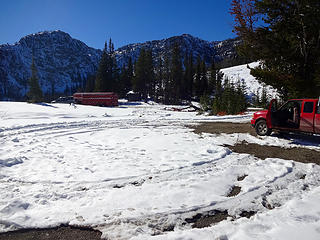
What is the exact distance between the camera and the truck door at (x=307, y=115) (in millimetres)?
7079

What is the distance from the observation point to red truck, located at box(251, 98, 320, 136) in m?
7.04

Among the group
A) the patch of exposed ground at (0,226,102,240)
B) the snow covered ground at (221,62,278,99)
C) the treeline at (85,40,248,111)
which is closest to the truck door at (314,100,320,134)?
the patch of exposed ground at (0,226,102,240)

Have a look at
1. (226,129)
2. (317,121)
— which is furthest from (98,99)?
(317,121)

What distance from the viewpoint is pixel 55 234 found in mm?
2508

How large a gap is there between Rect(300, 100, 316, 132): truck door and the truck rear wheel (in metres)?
1.43

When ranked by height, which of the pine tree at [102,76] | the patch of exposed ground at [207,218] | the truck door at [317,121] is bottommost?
the patch of exposed ground at [207,218]

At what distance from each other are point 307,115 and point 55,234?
28.6ft

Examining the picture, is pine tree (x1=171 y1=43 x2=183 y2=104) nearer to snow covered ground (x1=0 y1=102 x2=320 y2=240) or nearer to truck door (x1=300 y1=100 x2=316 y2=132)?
truck door (x1=300 y1=100 x2=316 y2=132)

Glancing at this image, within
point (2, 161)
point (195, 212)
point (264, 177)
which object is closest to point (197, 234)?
point (195, 212)

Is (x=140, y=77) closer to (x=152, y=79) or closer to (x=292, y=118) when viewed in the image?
(x=152, y=79)

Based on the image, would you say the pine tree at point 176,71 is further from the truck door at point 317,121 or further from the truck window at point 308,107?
the truck door at point 317,121

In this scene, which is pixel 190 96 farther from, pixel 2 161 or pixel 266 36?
pixel 2 161

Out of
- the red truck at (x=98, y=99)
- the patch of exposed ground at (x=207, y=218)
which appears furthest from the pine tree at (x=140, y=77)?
the patch of exposed ground at (x=207, y=218)

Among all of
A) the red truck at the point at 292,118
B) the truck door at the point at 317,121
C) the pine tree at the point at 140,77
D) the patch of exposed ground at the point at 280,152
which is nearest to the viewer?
the patch of exposed ground at the point at 280,152
